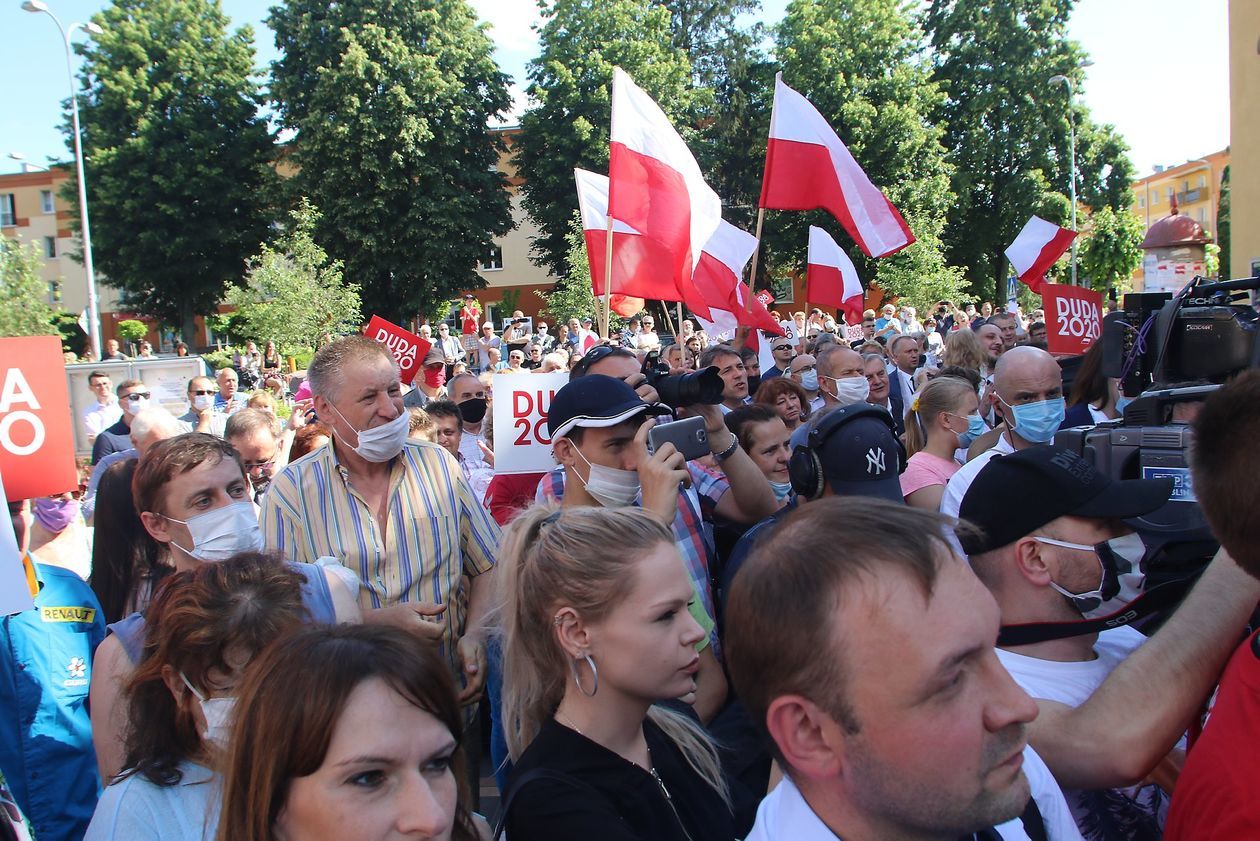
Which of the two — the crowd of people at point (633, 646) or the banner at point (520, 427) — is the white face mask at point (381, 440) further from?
the banner at point (520, 427)

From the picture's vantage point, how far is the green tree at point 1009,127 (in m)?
37.6

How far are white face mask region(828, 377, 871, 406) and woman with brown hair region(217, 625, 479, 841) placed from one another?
5353mm

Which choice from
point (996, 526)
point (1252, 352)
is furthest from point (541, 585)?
point (1252, 352)

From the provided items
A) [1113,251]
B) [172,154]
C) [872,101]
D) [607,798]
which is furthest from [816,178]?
[172,154]

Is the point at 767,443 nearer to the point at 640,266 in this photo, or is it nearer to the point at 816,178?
the point at 640,266

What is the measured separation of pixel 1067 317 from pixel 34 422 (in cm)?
709

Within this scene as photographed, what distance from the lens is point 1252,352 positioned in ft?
10.00

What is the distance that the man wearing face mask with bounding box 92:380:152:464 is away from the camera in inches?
313

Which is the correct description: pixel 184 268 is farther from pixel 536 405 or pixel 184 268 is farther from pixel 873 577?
pixel 873 577

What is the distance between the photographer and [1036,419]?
457 cm

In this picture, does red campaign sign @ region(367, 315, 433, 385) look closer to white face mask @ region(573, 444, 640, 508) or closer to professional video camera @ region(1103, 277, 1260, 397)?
white face mask @ region(573, 444, 640, 508)

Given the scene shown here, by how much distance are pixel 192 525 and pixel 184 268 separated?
38788mm

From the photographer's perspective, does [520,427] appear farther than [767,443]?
Yes

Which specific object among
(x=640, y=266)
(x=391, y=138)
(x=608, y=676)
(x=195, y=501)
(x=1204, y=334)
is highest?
(x=391, y=138)
